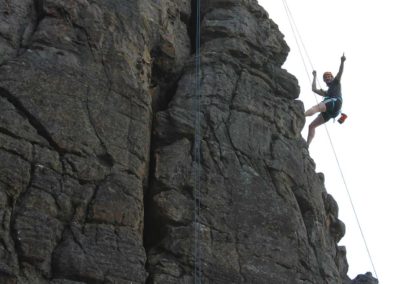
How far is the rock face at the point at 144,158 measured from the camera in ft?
46.7

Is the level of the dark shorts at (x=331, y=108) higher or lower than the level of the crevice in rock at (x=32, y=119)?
higher

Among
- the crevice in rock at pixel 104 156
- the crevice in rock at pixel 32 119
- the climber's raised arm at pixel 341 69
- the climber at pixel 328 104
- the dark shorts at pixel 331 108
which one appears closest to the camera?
the crevice in rock at pixel 32 119

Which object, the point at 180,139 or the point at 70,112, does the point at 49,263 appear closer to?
the point at 70,112

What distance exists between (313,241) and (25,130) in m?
8.66

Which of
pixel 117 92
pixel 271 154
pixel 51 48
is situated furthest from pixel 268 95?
pixel 51 48

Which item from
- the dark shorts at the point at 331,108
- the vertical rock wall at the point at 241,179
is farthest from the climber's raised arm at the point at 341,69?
the vertical rock wall at the point at 241,179

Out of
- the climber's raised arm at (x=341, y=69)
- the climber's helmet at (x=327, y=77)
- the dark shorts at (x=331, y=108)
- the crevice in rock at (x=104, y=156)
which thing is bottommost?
the crevice in rock at (x=104, y=156)

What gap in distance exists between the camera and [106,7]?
18438 mm

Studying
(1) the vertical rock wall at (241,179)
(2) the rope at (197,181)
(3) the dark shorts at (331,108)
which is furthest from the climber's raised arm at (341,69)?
(2) the rope at (197,181)

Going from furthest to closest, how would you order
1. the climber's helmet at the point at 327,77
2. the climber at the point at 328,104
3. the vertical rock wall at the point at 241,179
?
the climber's helmet at the point at 327,77 < the climber at the point at 328,104 < the vertical rock wall at the point at 241,179

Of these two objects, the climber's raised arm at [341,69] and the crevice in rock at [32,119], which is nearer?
the crevice in rock at [32,119]

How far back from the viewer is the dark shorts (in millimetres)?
24062

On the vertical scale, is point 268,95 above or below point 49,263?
above

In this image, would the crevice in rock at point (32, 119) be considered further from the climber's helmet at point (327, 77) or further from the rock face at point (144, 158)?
the climber's helmet at point (327, 77)
